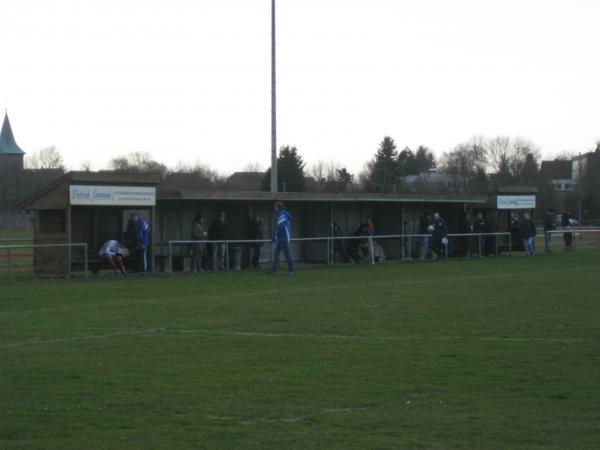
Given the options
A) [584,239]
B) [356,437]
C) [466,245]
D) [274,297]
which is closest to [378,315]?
[274,297]

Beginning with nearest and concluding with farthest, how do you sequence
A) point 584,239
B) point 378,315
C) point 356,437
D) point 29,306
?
1. point 356,437
2. point 378,315
3. point 29,306
4. point 584,239

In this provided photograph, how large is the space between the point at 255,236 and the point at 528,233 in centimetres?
1154

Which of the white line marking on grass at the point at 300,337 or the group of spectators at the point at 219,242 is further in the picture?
the group of spectators at the point at 219,242

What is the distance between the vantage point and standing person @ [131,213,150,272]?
87.7 ft

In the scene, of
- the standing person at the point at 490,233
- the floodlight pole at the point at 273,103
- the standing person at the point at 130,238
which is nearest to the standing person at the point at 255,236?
the standing person at the point at 130,238

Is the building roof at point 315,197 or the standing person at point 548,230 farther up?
the building roof at point 315,197

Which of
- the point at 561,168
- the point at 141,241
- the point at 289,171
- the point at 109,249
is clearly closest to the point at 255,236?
the point at 141,241

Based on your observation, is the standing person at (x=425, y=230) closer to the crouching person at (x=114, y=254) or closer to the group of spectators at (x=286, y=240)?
the group of spectators at (x=286, y=240)

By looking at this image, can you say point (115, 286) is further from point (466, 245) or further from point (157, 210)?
point (466, 245)

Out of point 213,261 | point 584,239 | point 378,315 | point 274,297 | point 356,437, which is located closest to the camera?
point 356,437

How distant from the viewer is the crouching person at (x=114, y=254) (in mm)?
26781

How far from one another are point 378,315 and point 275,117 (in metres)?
22.5

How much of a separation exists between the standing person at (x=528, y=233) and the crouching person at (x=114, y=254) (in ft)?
54.0

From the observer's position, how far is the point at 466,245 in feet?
121
